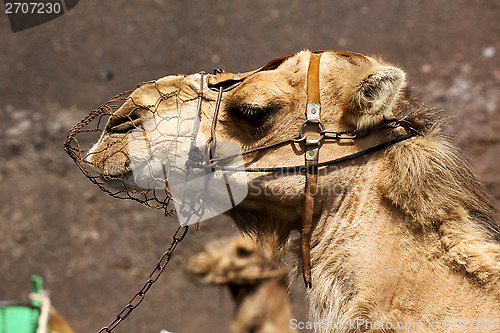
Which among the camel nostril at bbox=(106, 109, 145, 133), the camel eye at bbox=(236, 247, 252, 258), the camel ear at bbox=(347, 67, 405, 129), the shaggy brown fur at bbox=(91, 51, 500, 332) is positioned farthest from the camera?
the camel eye at bbox=(236, 247, 252, 258)

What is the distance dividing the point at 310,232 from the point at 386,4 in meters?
5.41

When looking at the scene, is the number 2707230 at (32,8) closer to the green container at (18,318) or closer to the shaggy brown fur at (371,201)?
the green container at (18,318)

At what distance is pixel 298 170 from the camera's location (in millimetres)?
2293

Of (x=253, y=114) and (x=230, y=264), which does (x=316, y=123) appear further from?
(x=230, y=264)

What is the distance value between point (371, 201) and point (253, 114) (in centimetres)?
67

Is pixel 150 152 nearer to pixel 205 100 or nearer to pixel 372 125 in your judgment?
pixel 205 100

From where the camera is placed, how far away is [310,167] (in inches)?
89.3

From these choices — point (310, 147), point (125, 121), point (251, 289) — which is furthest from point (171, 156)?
point (251, 289)

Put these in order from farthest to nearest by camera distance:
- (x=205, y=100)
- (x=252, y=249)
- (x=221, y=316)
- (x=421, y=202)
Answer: (x=221, y=316), (x=252, y=249), (x=205, y=100), (x=421, y=202)

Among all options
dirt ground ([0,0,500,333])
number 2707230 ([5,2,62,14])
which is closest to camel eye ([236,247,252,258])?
dirt ground ([0,0,500,333])

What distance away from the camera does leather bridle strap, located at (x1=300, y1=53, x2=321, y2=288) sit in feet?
7.43

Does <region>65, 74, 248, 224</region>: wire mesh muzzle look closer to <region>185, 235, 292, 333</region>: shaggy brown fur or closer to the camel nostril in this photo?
the camel nostril

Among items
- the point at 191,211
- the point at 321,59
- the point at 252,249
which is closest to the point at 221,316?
the point at 252,249

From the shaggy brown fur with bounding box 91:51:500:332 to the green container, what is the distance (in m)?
1.76
